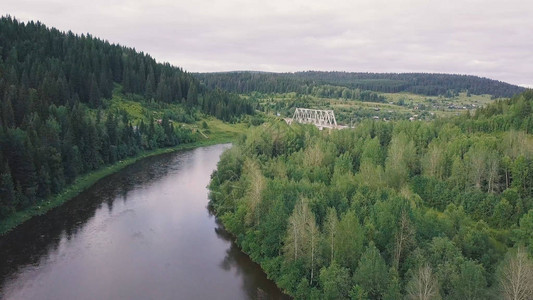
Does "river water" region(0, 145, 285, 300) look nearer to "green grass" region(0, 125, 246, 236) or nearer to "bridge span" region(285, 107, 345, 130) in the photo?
"green grass" region(0, 125, 246, 236)

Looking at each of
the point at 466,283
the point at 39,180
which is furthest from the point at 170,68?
the point at 466,283

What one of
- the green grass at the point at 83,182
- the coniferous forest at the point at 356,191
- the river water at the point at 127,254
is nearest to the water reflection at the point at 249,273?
the river water at the point at 127,254

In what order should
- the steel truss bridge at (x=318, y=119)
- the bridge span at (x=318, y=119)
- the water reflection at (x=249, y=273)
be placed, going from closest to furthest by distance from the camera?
the water reflection at (x=249, y=273) < the bridge span at (x=318, y=119) < the steel truss bridge at (x=318, y=119)

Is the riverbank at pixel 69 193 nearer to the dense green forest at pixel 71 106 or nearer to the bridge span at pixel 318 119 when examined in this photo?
the dense green forest at pixel 71 106

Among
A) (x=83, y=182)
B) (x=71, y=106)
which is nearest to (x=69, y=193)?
(x=83, y=182)

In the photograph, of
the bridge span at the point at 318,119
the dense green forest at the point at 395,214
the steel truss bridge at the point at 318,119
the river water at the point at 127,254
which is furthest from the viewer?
the steel truss bridge at the point at 318,119

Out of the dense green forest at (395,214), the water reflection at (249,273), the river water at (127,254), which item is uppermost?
the dense green forest at (395,214)

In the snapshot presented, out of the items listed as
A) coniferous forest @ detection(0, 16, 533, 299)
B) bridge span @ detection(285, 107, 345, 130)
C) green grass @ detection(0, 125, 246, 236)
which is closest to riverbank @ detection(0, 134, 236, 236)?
green grass @ detection(0, 125, 246, 236)

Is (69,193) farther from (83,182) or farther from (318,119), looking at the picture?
(318,119)
